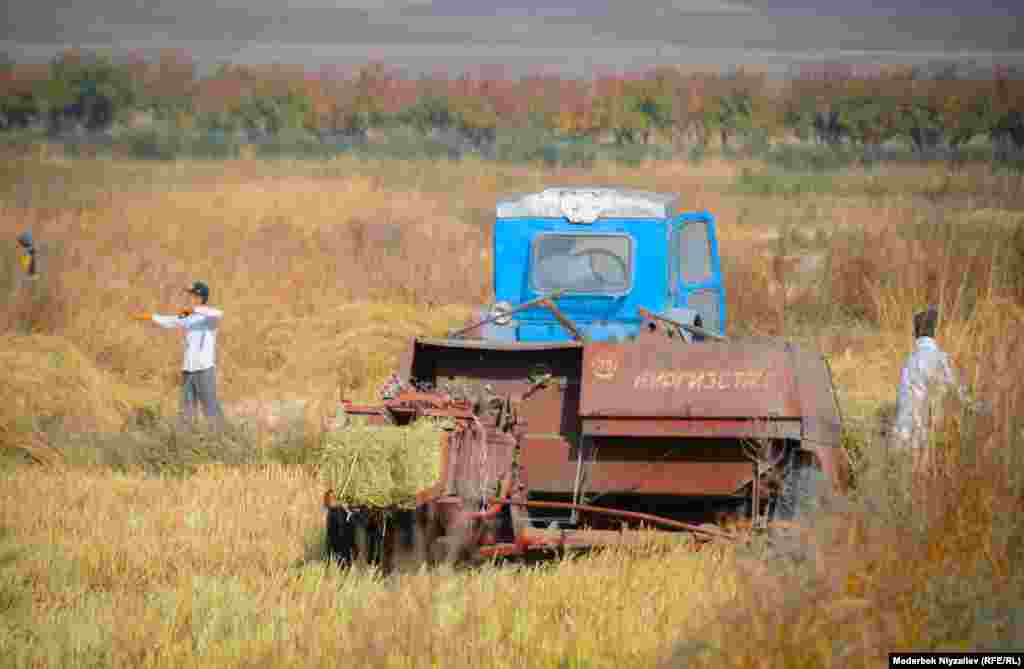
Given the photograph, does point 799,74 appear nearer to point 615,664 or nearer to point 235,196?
point 235,196

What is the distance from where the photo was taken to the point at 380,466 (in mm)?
7684

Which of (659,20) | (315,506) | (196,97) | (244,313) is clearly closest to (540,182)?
(244,313)

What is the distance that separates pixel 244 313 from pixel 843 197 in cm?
2433

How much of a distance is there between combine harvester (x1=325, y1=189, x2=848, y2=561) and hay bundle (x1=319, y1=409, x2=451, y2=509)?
0.39 ft

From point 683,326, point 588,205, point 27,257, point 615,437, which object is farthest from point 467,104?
point 615,437

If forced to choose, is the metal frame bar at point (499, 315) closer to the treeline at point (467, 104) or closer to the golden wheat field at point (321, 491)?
the golden wheat field at point (321, 491)

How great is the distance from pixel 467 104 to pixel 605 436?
235 feet

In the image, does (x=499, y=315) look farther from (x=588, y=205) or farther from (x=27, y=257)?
(x=27, y=257)

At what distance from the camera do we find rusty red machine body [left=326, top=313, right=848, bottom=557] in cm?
830

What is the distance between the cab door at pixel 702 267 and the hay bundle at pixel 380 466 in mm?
4543

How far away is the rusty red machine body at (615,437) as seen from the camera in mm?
8297

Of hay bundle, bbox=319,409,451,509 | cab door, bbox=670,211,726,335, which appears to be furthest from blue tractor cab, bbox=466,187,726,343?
hay bundle, bbox=319,409,451,509

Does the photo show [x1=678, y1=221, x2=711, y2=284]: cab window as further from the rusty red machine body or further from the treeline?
the treeline

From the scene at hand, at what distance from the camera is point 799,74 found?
3049 inches
